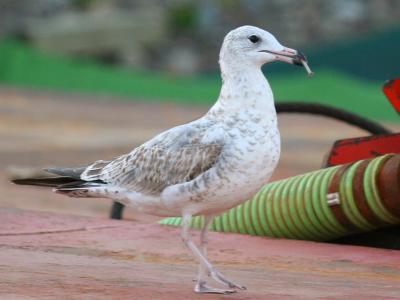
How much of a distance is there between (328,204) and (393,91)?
0.74 meters

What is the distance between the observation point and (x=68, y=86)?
98.3 feet

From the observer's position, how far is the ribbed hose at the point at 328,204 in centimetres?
743

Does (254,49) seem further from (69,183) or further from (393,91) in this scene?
(393,91)

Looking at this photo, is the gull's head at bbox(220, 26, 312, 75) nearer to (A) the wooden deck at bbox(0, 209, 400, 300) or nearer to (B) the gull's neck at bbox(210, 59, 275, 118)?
(B) the gull's neck at bbox(210, 59, 275, 118)

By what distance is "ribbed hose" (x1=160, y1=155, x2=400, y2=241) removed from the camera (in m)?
7.43

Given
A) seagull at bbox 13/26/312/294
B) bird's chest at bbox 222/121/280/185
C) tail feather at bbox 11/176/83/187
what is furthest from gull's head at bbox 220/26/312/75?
tail feather at bbox 11/176/83/187

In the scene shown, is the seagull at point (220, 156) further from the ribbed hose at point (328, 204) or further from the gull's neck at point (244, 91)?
the ribbed hose at point (328, 204)

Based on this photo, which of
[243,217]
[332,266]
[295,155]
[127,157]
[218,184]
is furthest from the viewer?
[295,155]

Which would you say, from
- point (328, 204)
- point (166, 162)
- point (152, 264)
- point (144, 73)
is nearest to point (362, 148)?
point (328, 204)

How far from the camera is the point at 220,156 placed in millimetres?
5617

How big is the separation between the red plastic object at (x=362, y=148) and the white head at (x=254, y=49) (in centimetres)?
238

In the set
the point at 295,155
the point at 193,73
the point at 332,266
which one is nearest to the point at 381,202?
the point at 332,266

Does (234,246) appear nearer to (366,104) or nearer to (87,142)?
(87,142)

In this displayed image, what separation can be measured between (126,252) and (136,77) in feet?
76.0
